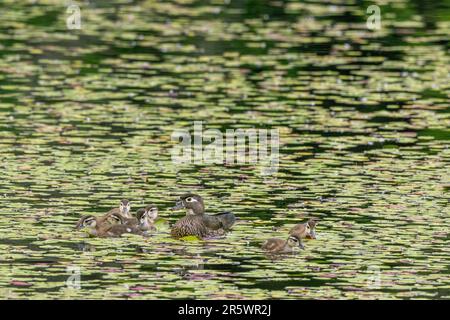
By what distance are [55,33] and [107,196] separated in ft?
33.5

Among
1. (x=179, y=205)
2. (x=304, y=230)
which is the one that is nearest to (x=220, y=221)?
(x=179, y=205)

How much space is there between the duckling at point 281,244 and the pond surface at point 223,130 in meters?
0.09

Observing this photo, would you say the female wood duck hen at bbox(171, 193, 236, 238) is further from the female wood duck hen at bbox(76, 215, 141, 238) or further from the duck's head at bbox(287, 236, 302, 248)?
the duck's head at bbox(287, 236, 302, 248)

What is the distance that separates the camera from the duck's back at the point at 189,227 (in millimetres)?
13461

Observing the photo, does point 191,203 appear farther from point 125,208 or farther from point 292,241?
point 292,241

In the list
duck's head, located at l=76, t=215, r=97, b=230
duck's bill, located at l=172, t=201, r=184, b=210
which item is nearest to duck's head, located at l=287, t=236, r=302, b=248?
duck's bill, located at l=172, t=201, r=184, b=210

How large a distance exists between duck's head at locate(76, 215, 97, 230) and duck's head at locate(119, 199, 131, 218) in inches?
14.7

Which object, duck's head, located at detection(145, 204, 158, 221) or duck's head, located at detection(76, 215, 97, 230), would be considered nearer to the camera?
duck's head, located at detection(76, 215, 97, 230)

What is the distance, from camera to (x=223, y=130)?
18000 mm

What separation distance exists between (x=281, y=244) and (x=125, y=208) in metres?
1.76

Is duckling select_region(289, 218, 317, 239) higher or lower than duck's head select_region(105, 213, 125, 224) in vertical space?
lower

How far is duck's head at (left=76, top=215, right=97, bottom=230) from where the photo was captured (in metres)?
13.3

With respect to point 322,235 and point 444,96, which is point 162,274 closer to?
point 322,235

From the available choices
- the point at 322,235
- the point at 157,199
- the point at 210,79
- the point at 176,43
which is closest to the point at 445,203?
the point at 322,235
